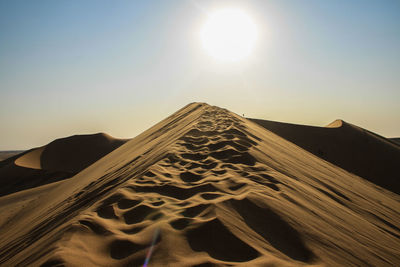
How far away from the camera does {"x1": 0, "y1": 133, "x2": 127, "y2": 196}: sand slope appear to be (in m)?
15.2

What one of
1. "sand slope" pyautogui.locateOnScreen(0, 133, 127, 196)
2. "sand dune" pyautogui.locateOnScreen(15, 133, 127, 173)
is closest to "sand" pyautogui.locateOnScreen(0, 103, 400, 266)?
"sand slope" pyautogui.locateOnScreen(0, 133, 127, 196)

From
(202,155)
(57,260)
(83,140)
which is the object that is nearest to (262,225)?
(57,260)

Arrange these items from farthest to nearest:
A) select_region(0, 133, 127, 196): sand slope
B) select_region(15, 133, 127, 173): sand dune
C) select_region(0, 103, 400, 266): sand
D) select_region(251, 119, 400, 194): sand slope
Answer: select_region(15, 133, 127, 173): sand dune, select_region(251, 119, 400, 194): sand slope, select_region(0, 133, 127, 196): sand slope, select_region(0, 103, 400, 266): sand

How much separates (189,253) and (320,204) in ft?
5.58

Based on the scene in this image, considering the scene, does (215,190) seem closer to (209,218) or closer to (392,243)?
(209,218)

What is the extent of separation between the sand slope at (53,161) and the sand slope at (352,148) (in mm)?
15609

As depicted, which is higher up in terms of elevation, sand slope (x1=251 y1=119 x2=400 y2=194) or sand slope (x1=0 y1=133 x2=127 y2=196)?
sand slope (x1=251 y1=119 x2=400 y2=194)

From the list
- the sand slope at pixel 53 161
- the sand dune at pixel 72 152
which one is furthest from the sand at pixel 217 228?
the sand dune at pixel 72 152

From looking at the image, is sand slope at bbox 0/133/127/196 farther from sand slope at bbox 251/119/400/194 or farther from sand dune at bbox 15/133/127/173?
sand slope at bbox 251/119/400/194

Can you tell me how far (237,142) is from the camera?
4.11m

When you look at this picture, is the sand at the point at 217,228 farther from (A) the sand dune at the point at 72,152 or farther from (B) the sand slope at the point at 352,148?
(A) the sand dune at the point at 72,152

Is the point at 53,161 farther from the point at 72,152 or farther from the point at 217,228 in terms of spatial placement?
the point at 217,228

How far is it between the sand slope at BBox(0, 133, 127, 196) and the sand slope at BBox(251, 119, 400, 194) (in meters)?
15.6

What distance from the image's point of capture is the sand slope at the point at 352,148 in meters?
15.4
